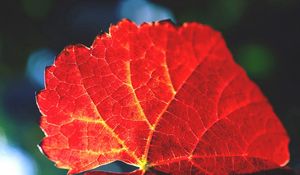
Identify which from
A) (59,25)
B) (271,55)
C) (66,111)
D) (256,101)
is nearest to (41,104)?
(66,111)

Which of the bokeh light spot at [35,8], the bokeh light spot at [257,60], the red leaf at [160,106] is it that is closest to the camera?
the red leaf at [160,106]

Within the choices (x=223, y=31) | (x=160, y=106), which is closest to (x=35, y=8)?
(x=223, y=31)

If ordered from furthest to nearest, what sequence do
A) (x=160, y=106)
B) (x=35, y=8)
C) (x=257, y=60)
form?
1. (x=35, y=8)
2. (x=257, y=60)
3. (x=160, y=106)

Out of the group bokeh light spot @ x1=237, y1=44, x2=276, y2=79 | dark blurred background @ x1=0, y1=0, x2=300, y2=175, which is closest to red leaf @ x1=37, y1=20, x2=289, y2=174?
dark blurred background @ x1=0, y1=0, x2=300, y2=175

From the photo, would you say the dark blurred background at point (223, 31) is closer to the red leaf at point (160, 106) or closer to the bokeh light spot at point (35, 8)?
the bokeh light spot at point (35, 8)

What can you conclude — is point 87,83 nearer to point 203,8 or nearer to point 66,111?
point 66,111

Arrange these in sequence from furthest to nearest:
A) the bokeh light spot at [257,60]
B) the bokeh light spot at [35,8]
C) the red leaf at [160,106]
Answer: the bokeh light spot at [35,8] → the bokeh light spot at [257,60] → the red leaf at [160,106]

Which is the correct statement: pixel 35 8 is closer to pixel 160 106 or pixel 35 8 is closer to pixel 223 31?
pixel 223 31

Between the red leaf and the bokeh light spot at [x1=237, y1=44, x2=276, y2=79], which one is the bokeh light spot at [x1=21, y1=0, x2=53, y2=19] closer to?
the bokeh light spot at [x1=237, y1=44, x2=276, y2=79]

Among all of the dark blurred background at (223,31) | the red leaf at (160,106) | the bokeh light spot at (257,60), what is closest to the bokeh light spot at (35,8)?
the dark blurred background at (223,31)
